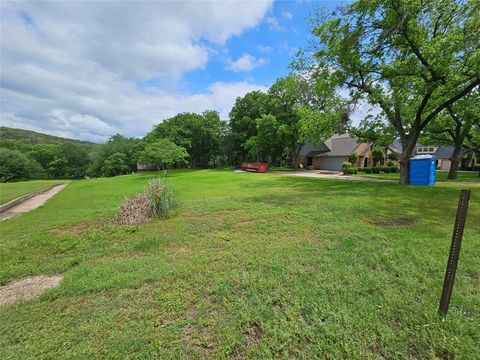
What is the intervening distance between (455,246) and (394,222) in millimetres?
4023

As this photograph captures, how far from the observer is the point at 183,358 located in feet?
7.14

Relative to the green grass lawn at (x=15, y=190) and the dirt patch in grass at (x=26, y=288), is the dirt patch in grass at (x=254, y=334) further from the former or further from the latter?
the green grass lawn at (x=15, y=190)

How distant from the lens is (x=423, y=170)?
1375 cm

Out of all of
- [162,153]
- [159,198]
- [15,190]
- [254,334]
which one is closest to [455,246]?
[254,334]

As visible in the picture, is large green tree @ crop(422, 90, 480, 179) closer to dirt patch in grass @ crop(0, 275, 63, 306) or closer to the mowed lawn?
the mowed lawn

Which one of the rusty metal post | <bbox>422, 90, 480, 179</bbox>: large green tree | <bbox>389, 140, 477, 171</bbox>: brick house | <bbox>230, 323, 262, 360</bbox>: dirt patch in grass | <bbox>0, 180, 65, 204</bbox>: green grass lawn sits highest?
<bbox>422, 90, 480, 179</bbox>: large green tree

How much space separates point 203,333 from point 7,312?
2.56m

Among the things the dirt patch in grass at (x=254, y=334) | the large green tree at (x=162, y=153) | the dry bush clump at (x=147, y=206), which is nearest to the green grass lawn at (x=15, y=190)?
the dry bush clump at (x=147, y=206)

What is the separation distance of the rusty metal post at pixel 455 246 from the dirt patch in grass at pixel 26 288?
202 inches

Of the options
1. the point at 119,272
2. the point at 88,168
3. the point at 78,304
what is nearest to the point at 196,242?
the point at 119,272

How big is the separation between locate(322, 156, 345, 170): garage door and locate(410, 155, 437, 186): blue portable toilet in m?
19.0

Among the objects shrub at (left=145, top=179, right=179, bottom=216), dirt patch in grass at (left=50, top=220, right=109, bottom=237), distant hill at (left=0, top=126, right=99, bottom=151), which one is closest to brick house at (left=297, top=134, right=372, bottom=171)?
shrub at (left=145, top=179, right=179, bottom=216)

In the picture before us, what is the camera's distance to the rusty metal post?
228 cm

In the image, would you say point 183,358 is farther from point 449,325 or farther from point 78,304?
point 449,325
